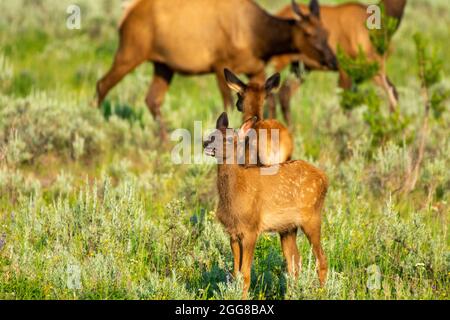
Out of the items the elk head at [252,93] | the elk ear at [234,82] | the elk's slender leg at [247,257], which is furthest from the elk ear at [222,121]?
the elk head at [252,93]

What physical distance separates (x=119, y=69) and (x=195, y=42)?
42.5 inches

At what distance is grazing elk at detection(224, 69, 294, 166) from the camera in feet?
26.1

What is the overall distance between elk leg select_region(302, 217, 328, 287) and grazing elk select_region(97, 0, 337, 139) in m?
6.57

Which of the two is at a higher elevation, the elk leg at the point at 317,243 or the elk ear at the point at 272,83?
the elk ear at the point at 272,83

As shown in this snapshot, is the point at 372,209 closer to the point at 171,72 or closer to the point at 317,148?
the point at 317,148

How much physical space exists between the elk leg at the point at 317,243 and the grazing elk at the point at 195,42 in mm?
6568

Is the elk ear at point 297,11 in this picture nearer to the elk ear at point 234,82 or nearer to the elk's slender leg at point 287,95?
the elk's slender leg at point 287,95

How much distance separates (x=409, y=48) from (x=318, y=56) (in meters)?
7.29

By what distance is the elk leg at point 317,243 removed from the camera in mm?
6234

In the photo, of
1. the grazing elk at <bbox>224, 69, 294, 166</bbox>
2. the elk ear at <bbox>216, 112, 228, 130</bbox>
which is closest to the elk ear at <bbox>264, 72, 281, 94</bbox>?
the grazing elk at <bbox>224, 69, 294, 166</bbox>

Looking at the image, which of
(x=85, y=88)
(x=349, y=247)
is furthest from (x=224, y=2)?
(x=349, y=247)

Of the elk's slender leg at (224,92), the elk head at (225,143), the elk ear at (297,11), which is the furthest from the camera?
the elk ear at (297,11)

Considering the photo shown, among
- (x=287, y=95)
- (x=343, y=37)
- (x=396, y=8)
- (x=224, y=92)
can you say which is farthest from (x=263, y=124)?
(x=343, y=37)

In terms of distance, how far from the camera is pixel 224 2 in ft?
43.1
